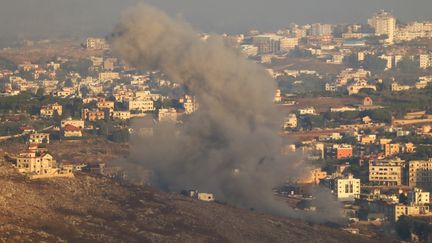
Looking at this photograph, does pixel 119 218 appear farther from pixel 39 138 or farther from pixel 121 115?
pixel 121 115

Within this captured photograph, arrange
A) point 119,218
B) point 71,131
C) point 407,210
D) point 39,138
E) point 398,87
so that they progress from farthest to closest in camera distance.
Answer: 1. point 398,87
2. point 71,131
3. point 39,138
4. point 407,210
5. point 119,218

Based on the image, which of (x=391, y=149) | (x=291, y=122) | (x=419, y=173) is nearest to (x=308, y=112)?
(x=291, y=122)

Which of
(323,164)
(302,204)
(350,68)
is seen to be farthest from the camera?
(350,68)

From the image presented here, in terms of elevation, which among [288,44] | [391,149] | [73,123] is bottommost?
[391,149]

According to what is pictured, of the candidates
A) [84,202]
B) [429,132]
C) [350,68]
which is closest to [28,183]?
[84,202]

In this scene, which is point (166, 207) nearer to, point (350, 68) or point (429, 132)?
point (429, 132)

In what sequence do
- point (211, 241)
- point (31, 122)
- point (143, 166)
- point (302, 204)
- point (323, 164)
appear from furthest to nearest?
point (31, 122) → point (323, 164) → point (143, 166) → point (302, 204) → point (211, 241)

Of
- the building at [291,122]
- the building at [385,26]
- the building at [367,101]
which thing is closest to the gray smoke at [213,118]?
the building at [291,122]
